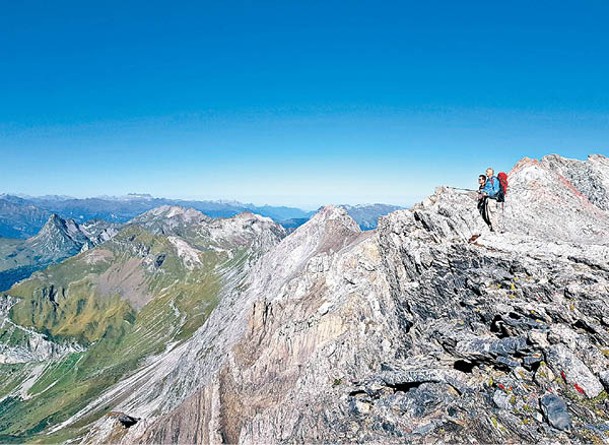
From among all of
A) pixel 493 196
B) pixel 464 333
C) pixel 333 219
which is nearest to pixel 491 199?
pixel 493 196

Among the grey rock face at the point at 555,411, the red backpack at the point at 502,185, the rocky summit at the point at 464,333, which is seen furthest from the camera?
the red backpack at the point at 502,185

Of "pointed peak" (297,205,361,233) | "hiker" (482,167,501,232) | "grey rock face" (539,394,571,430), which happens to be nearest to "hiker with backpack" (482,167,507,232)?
"hiker" (482,167,501,232)

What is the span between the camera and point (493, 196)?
1336 inches

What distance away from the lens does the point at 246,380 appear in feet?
230

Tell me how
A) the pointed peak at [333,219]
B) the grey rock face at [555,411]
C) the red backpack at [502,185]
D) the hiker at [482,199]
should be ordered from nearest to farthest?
1. the grey rock face at [555,411]
2. the red backpack at [502,185]
3. the hiker at [482,199]
4. the pointed peak at [333,219]

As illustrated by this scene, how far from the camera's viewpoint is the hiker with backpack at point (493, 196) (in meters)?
33.0

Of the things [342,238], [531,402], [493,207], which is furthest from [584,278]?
[342,238]

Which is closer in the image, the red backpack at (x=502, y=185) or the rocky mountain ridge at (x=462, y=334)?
the rocky mountain ridge at (x=462, y=334)

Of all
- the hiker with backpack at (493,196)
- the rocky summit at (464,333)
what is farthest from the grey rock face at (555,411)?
the hiker with backpack at (493,196)

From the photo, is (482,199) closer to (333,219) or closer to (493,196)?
(493,196)

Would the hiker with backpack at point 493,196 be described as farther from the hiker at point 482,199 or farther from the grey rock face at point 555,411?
the grey rock face at point 555,411

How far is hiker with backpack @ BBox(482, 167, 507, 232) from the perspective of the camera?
33.0 m

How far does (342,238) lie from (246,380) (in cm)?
5413

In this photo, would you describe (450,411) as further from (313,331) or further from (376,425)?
(313,331)
